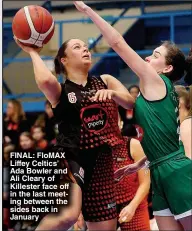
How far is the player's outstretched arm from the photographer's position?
10.0 ft

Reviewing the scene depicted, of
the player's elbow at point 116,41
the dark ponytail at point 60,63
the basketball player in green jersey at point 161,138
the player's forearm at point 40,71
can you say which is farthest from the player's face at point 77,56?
the player's elbow at point 116,41

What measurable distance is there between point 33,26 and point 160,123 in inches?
34.4

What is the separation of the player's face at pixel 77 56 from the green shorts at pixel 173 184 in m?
0.79

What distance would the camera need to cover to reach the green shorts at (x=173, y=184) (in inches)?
109

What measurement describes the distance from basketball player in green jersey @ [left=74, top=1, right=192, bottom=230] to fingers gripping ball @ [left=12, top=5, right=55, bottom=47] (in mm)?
356

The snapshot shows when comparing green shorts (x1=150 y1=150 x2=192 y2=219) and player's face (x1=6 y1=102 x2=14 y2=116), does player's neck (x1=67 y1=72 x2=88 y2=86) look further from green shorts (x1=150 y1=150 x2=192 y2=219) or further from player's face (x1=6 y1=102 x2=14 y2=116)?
player's face (x1=6 y1=102 x2=14 y2=116)

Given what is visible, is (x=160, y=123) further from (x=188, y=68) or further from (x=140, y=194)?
(x=140, y=194)

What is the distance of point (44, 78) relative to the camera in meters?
3.07

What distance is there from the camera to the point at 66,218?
319cm

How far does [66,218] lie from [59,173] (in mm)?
309

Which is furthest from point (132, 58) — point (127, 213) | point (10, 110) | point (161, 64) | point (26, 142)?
A: point (10, 110)

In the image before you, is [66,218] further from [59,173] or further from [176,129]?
[176,129]

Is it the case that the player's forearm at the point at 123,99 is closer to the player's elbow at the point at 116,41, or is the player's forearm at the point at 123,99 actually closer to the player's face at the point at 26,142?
the player's elbow at the point at 116,41

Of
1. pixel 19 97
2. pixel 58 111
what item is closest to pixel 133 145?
pixel 58 111
